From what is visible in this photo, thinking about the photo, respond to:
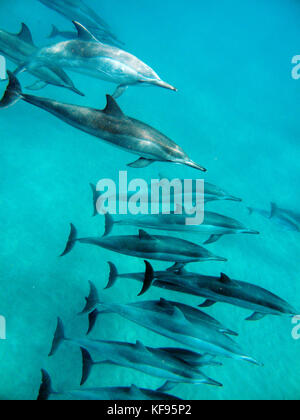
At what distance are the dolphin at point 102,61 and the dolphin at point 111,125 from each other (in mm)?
674

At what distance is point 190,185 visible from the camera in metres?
4.09

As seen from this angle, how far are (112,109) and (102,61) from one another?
91 cm

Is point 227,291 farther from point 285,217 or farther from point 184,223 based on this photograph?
point 285,217

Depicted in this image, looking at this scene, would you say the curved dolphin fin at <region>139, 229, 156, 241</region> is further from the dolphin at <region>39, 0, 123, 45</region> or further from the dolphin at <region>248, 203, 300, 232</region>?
the dolphin at <region>39, 0, 123, 45</region>

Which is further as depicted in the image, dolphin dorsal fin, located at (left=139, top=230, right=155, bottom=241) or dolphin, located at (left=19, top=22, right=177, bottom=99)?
dolphin dorsal fin, located at (left=139, top=230, right=155, bottom=241)

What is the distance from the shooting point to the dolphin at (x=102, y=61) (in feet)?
9.52

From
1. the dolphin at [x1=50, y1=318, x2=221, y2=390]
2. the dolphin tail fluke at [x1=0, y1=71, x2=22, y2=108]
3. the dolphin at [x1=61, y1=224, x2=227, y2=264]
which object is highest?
the dolphin tail fluke at [x1=0, y1=71, x2=22, y2=108]

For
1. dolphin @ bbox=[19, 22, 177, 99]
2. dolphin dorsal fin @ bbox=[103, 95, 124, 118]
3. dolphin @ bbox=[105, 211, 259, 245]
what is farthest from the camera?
dolphin @ bbox=[105, 211, 259, 245]

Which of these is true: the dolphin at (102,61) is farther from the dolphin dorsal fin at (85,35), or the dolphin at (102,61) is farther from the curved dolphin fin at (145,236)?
the curved dolphin fin at (145,236)

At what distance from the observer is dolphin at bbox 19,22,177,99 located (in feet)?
9.52

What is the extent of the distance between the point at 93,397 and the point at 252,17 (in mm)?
79323

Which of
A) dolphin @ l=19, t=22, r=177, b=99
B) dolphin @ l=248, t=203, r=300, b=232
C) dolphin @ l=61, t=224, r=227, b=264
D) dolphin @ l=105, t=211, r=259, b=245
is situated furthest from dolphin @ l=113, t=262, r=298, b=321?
dolphin @ l=248, t=203, r=300, b=232

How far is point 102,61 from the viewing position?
297cm

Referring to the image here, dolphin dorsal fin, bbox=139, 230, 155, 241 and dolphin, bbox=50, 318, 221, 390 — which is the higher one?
dolphin dorsal fin, bbox=139, 230, 155, 241
